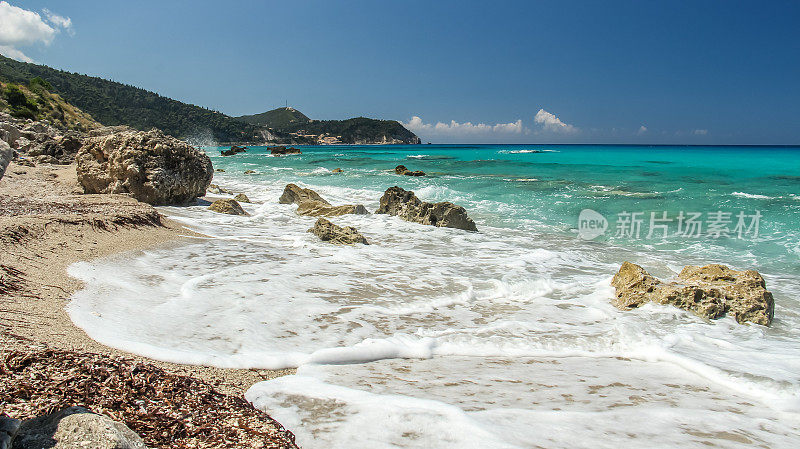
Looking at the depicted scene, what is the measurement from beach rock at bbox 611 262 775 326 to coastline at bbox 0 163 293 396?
4237 mm

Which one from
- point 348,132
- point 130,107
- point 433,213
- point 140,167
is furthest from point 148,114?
point 433,213

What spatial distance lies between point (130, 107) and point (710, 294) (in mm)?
108658

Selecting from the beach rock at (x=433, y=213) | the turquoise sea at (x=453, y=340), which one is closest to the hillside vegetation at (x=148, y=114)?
the beach rock at (x=433, y=213)

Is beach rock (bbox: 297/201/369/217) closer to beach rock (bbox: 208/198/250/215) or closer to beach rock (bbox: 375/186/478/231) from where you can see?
beach rock (bbox: 375/186/478/231)

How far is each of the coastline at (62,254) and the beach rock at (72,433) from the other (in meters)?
0.95

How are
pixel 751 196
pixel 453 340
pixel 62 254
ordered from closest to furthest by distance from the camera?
pixel 453 340, pixel 62 254, pixel 751 196

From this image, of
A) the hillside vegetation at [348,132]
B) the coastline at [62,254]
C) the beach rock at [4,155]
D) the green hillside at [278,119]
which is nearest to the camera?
the beach rock at [4,155]

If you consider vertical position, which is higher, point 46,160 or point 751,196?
point 46,160

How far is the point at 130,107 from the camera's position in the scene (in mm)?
90875

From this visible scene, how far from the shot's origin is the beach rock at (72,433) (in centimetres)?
132

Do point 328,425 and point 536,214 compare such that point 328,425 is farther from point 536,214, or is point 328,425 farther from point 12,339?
point 536,214

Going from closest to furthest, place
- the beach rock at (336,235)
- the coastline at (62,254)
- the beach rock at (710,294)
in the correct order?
the coastline at (62,254) < the beach rock at (710,294) < the beach rock at (336,235)

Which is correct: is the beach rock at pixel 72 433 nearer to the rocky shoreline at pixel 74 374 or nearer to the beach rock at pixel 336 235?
the rocky shoreline at pixel 74 374

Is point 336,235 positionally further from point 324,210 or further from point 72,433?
point 72,433
